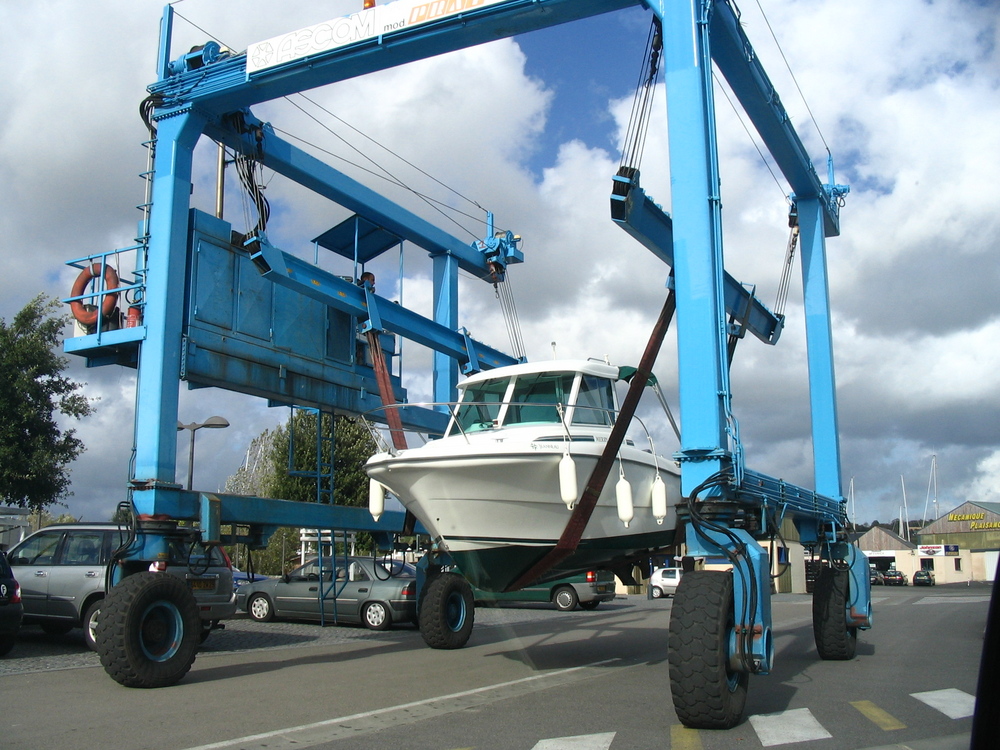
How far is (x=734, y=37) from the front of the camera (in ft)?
32.9

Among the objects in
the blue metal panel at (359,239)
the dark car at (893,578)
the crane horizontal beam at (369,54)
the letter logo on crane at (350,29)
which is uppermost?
the letter logo on crane at (350,29)

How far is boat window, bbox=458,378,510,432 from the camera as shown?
415 inches

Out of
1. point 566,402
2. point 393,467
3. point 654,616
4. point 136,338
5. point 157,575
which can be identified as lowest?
point 654,616

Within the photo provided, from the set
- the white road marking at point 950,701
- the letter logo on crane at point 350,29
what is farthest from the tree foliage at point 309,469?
the white road marking at point 950,701

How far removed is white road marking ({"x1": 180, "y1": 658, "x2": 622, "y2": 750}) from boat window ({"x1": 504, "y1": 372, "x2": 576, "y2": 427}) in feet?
9.74

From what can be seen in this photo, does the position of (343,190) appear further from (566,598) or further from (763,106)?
(566,598)

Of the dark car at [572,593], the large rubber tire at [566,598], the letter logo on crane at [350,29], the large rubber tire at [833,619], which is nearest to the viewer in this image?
the letter logo on crane at [350,29]

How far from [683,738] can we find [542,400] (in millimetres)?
4808

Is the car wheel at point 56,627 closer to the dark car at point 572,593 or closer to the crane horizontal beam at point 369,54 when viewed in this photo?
the crane horizontal beam at point 369,54

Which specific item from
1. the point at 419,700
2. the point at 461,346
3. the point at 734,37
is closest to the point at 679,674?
the point at 419,700

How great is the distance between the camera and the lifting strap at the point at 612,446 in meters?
8.52

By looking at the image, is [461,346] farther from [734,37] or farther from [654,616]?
[654,616]

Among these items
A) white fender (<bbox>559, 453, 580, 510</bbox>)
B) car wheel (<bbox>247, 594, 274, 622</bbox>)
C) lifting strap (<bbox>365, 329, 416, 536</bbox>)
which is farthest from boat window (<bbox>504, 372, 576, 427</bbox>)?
car wheel (<bbox>247, 594, 274, 622</bbox>)

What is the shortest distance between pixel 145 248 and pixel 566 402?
5.78 metres
